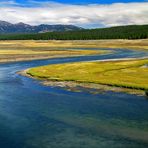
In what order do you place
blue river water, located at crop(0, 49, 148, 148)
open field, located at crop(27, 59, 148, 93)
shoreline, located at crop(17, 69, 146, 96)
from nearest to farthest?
1. blue river water, located at crop(0, 49, 148, 148)
2. shoreline, located at crop(17, 69, 146, 96)
3. open field, located at crop(27, 59, 148, 93)

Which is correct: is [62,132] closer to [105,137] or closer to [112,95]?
[105,137]

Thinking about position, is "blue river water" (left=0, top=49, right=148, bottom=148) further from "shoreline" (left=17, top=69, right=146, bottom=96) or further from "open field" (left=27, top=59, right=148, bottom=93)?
"open field" (left=27, top=59, right=148, bottom=93)

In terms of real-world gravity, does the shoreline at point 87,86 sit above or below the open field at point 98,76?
below

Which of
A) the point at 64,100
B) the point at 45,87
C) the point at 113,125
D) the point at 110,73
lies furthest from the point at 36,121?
the point at 110,73

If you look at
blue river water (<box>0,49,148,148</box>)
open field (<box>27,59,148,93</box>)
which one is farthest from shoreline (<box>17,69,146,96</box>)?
blue river water (<box>0,49,148,148</box>)

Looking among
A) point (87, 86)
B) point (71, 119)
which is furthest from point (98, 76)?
point (71, 119)

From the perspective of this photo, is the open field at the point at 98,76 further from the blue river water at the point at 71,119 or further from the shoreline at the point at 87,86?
→ the blue river water at the point at 71,119

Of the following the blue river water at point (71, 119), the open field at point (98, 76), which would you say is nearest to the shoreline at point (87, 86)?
the open field at point (98, 76)

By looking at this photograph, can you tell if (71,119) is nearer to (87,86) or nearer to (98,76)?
(87,86)

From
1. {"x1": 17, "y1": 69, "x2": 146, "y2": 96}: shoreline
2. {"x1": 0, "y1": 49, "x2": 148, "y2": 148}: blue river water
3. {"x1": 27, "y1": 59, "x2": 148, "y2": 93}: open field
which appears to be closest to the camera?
{"x1": 0, "y1": 49, "x2": 148, "y2": 148}: blue river water
